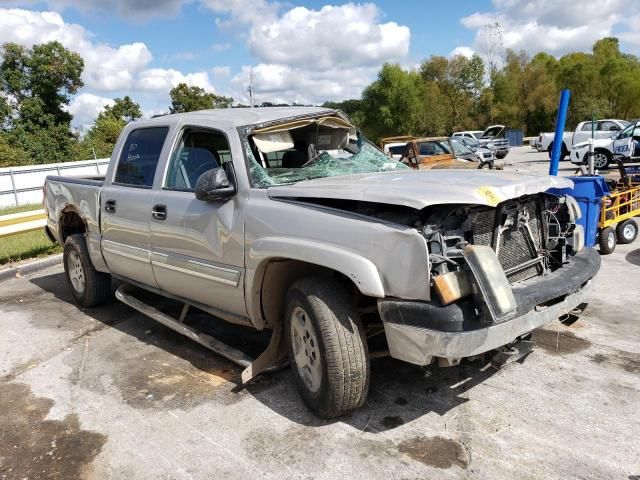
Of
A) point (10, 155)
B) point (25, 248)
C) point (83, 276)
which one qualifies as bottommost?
point (25, 248)

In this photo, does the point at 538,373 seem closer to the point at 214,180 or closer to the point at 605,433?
the point at 605,433

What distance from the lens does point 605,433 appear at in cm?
303

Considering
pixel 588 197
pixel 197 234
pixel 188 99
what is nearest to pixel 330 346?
pixel 197 234

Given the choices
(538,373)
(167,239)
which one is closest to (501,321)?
(538,373)

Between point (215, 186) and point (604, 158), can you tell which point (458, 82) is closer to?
point (604, 158)

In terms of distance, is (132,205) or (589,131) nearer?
(132,205)

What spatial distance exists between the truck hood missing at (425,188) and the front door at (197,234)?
485mm

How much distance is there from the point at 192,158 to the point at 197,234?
0.77 meters

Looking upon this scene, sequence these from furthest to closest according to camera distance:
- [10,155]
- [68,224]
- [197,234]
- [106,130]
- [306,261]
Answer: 1. [106,130]
2. [10,155]
3. [68,224]
4. [197,234]
5. [306,261]

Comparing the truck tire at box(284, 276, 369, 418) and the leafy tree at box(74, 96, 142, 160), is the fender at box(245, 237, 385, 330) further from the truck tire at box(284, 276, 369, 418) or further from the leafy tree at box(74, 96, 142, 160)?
the leafy tree at box(74, 96, 142, 160)

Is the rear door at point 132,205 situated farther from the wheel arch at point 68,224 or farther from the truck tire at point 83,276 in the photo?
the wheel arch at point 68,224

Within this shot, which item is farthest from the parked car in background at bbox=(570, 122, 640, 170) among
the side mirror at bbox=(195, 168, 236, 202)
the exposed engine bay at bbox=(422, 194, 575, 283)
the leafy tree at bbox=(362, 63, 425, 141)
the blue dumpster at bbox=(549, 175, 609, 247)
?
the leafy tree at bbox=(362, 63, 425, 141)

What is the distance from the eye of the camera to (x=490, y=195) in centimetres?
295

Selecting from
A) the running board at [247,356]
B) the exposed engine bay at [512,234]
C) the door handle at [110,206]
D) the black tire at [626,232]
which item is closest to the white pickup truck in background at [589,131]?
the black tire at [626,232]
